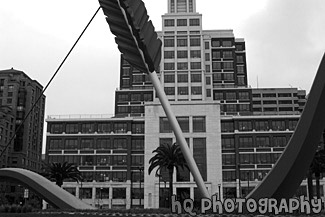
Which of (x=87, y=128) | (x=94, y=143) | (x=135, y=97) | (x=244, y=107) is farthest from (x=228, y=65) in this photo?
(x=94, y=143)

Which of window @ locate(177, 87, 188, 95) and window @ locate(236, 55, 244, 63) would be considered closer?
window @ locate(177, 87, 188, 95)

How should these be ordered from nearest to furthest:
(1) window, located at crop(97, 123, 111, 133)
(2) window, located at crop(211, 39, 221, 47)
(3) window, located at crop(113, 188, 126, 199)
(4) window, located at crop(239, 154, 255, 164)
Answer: (4) window, located at crop(239, 154, 255, 164)
(3) window, located at crop(113, 188, 126, 199)
(1) window, located at crop(97, 123, 111, 133)
(2) window, located at crop(211, 39, 221, 47)

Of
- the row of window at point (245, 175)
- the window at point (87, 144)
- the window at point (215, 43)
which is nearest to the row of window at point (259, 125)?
the row of window at point (245, 175)

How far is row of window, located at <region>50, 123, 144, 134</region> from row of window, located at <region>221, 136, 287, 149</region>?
17015 millimetres

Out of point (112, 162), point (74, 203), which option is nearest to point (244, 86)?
point (112, 162)

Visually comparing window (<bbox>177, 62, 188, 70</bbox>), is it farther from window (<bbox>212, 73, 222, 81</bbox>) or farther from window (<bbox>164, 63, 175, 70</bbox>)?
window (<bbox>212, 73, 222, 81</bbox>)

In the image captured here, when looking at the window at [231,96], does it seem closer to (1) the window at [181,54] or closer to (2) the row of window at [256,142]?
(1) the window at [181,54]

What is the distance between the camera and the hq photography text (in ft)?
54.0

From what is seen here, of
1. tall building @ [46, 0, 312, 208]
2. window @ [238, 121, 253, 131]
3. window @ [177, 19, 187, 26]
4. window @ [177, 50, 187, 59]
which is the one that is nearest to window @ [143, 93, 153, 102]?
tall building @ [46, 0, 312, 208]

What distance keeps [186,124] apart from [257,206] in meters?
56.0

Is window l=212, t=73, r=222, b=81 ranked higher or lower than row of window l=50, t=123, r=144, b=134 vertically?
higher

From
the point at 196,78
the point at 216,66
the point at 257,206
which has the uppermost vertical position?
the point at 216,66

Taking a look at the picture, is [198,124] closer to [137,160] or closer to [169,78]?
[137,160]

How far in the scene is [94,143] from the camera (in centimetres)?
8062
